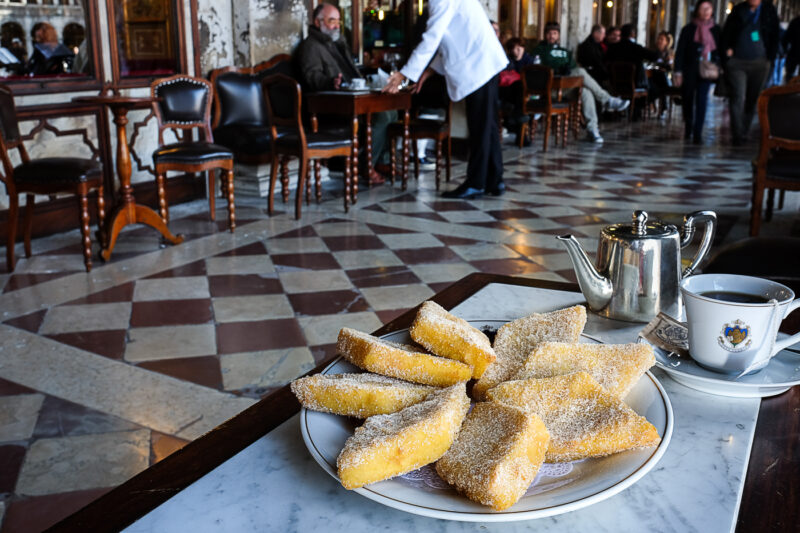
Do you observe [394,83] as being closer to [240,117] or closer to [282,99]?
[282,99]

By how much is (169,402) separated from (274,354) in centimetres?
45

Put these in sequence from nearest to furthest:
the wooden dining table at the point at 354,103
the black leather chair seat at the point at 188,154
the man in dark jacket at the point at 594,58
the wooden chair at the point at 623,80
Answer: the black leather chair seat at the point at 188,154, the wooden dining table at the point at 354,103, the wooden chair at the point at 623,80, the man in dark jacket at the point at 594,58

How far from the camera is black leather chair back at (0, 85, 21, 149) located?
Answer: 346 cm

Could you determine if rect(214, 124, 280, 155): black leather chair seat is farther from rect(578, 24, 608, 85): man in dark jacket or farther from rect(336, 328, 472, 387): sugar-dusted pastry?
rect(578, 24, 608, 85): man in dark jacket

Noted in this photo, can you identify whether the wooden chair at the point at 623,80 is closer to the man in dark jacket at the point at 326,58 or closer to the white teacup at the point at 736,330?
the man in dark jacket at the point at 326,58

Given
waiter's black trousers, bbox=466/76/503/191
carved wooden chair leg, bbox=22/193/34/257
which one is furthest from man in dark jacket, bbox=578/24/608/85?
carved wooden chair leg, bbox=22/193/34/257

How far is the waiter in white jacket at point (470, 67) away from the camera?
495 centimetres

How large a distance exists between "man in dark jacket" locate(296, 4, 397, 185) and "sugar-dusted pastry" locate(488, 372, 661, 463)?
196 inches

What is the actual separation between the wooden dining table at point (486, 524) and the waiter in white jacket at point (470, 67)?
14.4 feet

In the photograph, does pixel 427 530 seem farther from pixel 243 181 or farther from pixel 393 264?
pixel 243 181

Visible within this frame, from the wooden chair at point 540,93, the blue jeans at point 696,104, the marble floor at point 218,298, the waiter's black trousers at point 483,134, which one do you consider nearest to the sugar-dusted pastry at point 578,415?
the marble floor at point 218,298

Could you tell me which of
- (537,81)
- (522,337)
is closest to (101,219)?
(522,337)

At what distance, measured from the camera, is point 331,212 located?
485cm

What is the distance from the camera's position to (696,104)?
8.66 m
